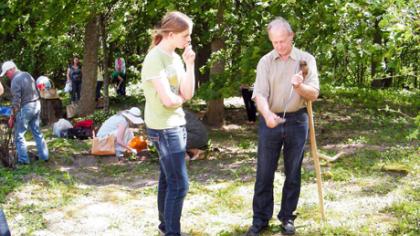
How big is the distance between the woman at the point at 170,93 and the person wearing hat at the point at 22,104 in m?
4.73

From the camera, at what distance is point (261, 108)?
161 inches

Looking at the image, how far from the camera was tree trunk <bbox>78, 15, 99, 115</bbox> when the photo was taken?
1382 centimetres

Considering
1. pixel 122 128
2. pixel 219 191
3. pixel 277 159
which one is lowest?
pixel 219 191

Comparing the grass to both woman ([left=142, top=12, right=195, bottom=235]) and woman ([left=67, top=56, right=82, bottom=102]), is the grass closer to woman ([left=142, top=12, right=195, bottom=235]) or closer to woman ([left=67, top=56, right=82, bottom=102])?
woman ([left=142, top=12, right=195, bottom=235])

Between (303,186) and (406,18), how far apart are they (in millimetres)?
2737

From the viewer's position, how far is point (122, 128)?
908 centimetres

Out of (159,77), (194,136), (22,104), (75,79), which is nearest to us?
(159,77)

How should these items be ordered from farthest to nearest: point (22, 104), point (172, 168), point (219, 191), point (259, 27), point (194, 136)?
point (259, 27), point (194, 136), point (22, 104), point (219, 191), point (172, 168)

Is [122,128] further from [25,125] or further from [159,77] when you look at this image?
[159,77]

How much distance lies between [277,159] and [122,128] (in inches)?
204

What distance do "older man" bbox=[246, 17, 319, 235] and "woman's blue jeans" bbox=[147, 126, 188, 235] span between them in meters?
0.69

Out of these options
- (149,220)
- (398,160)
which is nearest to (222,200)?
(149,220)

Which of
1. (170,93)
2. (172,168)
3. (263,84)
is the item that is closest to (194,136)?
(263,84)

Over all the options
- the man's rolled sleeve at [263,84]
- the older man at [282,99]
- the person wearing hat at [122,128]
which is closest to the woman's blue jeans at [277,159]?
the older man at [282,99]
